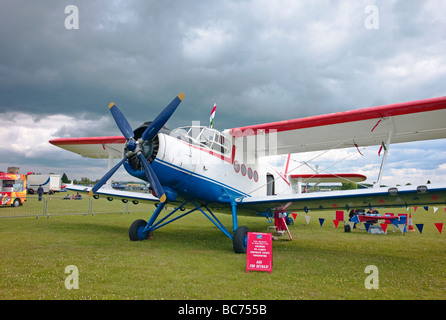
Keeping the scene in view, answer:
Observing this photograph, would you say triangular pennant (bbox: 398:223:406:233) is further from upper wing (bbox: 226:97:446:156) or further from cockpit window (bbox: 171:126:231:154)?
cockpit window (bbox: 171:126:231:154)

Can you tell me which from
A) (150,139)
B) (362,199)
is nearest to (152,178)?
(150,139)

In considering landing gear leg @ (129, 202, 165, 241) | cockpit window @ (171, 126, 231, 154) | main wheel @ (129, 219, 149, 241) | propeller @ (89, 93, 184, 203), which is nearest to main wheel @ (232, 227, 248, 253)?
propeller @ (89, 93, 184, 203)

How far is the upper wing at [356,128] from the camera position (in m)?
6.94

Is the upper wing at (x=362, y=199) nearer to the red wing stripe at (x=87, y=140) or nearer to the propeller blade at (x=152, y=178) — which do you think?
the propeller blade at (x=152, y=178)

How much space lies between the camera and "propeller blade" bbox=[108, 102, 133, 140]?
6.95m

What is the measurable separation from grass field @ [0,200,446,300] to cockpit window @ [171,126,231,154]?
3132 mm

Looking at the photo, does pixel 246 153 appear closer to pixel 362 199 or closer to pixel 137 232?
pixel 362 199

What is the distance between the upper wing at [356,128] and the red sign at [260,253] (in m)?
3.84

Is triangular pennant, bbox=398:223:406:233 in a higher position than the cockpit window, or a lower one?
lower

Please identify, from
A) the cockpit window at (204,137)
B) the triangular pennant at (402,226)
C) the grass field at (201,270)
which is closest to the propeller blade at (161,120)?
the cockpit window at (204,137)

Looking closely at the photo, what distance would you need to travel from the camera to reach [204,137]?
8.20 m

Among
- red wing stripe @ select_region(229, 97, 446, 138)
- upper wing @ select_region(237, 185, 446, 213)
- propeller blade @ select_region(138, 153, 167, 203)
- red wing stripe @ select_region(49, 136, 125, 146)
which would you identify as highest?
red wing stripe @ select_region(229, 97, 446, 138)

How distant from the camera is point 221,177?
8.52 metres

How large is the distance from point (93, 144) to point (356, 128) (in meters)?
10.2
